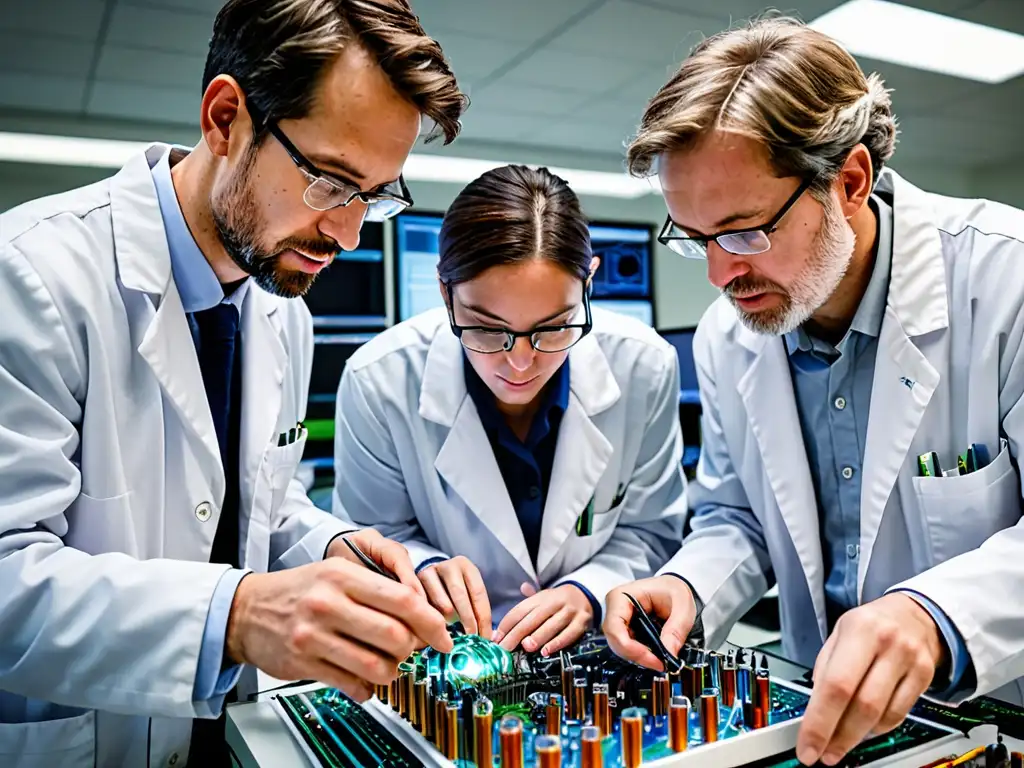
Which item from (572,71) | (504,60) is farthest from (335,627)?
(572,71)

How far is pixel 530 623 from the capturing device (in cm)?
124

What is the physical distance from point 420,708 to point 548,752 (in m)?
0.21

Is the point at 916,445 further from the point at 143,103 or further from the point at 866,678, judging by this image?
the point at 143,103

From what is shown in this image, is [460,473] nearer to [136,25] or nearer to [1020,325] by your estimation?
[1020,325]

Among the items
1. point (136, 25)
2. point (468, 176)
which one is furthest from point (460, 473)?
point (468, 176)

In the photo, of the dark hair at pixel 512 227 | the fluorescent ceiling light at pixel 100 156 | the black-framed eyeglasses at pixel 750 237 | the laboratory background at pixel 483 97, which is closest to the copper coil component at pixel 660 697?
the black-framed eyeglasses at pixel 750 237

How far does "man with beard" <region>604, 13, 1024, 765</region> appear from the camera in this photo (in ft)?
4.07

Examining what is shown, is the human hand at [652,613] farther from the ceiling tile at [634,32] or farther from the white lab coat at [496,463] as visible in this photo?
the ceiling tile at [634,32]

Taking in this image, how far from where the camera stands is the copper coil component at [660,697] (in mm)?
948

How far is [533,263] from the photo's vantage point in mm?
1470

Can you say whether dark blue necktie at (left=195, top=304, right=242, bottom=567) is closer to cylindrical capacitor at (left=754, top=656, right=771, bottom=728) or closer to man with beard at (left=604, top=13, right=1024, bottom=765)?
man with beard at (left=604, top=13, right=1024, bottom=765)

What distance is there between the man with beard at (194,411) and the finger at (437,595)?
0.07m

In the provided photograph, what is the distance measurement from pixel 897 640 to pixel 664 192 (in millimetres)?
792

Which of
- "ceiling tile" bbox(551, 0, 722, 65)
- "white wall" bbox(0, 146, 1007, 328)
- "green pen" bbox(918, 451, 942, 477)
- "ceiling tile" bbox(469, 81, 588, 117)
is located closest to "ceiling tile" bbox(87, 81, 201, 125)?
"ceiling tile" bbox(469, 81, 588, 117)
